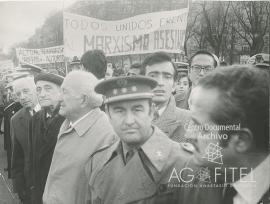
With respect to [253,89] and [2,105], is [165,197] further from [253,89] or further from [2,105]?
[2,105]

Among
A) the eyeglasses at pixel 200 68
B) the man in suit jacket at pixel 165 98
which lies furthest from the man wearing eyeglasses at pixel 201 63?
the man in suit jacket at pixel 165 98

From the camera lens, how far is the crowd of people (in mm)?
1541

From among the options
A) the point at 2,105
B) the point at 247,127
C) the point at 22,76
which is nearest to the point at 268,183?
the point at 247,127

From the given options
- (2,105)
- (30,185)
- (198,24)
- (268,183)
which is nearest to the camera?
(268,183)

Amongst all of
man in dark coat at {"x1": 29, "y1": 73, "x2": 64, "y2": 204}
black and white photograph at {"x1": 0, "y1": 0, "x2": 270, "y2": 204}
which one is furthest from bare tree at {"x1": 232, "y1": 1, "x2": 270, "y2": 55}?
man in dark coat at {"x1": 29, "y1": 73, "x2": 64, "y2": 204}

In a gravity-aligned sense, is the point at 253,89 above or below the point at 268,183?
above

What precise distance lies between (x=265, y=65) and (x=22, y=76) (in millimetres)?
1795

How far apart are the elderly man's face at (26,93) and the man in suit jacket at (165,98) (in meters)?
1.14

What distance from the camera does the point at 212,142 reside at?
1.68 metres

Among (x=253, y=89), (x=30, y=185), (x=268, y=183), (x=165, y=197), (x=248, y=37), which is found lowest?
(x=30, y=185)

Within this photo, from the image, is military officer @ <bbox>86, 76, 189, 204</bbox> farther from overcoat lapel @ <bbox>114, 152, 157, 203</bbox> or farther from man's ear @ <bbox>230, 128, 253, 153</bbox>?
man's ear @ <bbox>230, 128, 253, 153</bbox>

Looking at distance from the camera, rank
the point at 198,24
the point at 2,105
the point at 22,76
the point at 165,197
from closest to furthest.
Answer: the point at 165,197
the point at 198,24
the point at 22,76
the point at 2,105

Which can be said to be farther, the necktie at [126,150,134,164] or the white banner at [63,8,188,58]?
the white banner at [63,8,188,58]

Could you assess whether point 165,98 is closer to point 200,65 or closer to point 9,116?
point 200,65
